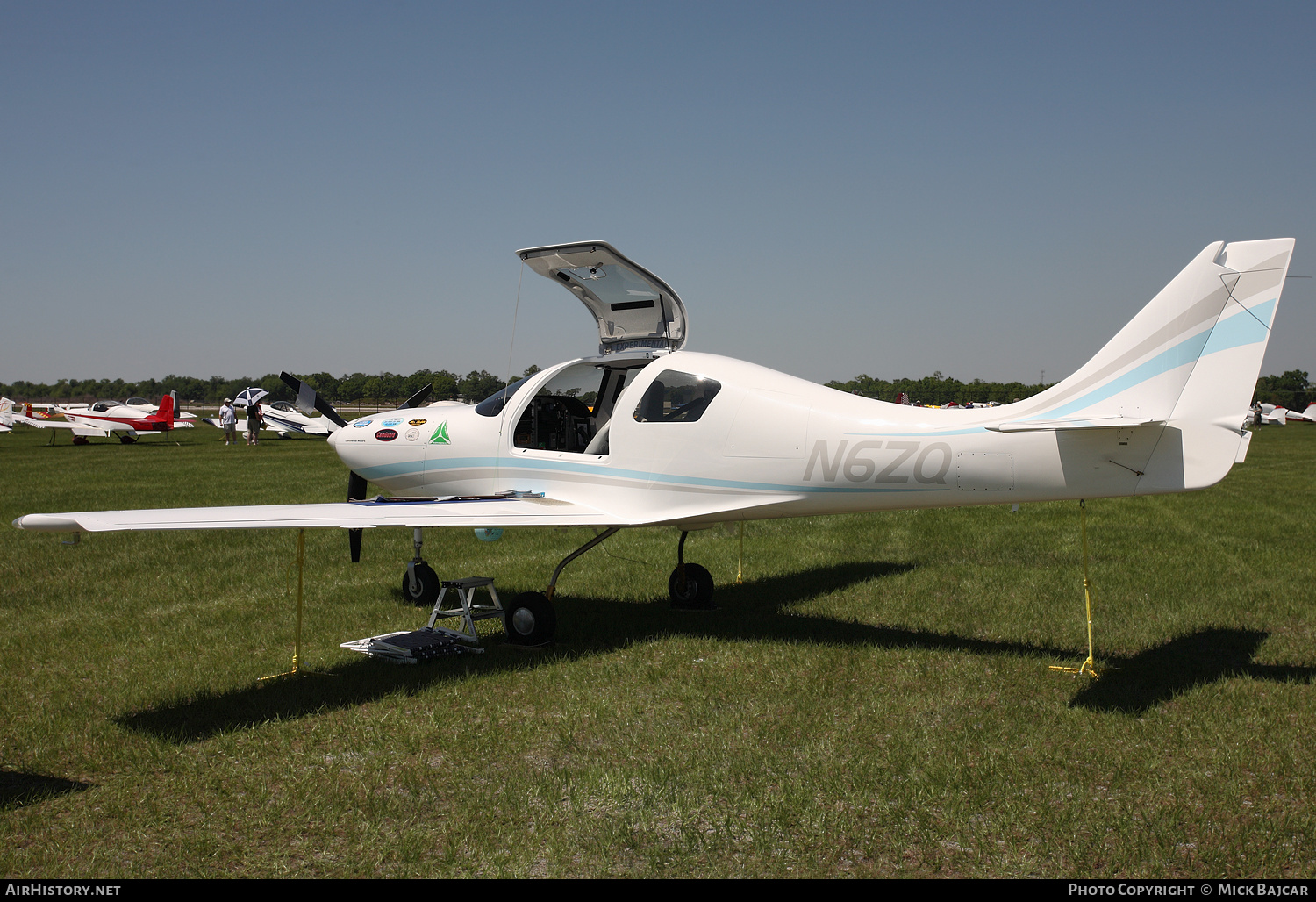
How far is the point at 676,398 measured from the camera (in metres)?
7.52

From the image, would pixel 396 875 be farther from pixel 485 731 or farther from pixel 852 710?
pixel 852 710

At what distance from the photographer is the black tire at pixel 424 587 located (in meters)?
8.97

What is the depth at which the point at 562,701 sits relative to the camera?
5.95m

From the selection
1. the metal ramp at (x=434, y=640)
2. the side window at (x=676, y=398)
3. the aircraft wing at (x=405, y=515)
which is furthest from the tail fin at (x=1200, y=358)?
the metal ramp at (x=434, y=640)

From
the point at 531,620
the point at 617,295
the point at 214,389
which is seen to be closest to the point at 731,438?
the point at 531,620

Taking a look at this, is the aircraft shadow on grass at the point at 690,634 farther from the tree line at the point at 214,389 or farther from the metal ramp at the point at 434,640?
the tree line at the point at 214,389

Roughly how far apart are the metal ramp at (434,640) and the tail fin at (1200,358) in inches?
198

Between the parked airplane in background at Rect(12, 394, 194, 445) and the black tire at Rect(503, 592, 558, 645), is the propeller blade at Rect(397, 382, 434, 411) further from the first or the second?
the parked airplane in background at Rect(12, 394, 194, 445)

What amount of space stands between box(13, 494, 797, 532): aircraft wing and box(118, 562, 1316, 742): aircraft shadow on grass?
1.10 m

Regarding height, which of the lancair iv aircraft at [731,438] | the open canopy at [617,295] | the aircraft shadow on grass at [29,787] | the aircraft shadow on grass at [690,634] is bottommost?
the aircraft shadow on grass at [29,787]

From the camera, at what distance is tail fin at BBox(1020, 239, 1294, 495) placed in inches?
212
